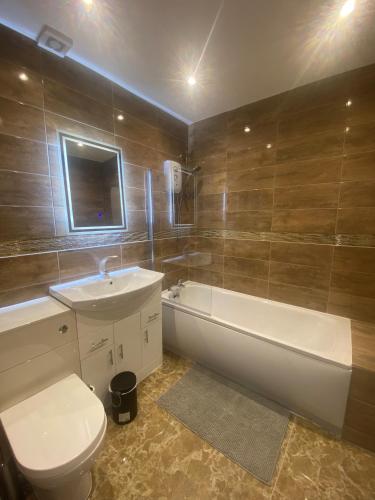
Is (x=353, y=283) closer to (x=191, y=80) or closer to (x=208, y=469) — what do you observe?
(x=208, y=469)

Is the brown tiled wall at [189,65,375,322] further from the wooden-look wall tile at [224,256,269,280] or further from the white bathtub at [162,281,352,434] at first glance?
the white bathtub at [162,281,352,434]

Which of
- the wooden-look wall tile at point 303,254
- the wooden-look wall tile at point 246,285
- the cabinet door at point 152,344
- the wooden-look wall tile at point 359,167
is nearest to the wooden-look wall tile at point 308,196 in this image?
the wooden-look wall tile at point 359,167

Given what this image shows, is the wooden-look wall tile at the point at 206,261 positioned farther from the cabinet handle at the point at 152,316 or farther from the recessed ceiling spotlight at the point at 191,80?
the recessed ceiling spotlight at the point at 191,80

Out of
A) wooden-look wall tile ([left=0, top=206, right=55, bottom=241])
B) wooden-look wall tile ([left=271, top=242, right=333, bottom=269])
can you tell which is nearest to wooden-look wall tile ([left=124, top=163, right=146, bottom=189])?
wooden-look wall tile ([left=0, top=206, right=55, bottom=241])

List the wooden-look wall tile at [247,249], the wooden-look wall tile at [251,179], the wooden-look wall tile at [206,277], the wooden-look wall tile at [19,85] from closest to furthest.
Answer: the wooden-look wall tile at [19,85], the wooden-look wall tile at [251,179], the wooden-look wall tile at [247,249], the wooden-look wall tile at [206,277]

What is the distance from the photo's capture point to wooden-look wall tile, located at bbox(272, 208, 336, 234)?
1.90 m

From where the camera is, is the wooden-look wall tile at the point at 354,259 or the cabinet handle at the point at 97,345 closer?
the cabinet handle at the point at 97,345

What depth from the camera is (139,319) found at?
1.73m

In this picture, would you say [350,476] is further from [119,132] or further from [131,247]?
[119,132]

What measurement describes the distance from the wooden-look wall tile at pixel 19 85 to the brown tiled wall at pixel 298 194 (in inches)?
67.9

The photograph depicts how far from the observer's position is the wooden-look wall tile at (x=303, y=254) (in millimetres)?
1943

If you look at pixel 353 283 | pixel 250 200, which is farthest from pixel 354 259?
pixel 250 200

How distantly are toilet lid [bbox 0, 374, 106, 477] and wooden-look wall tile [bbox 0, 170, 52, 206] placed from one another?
46.9 inches

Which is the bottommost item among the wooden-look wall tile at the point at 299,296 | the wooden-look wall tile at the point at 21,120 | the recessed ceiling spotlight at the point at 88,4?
the wooden-look wall tile at the point at 299,296
